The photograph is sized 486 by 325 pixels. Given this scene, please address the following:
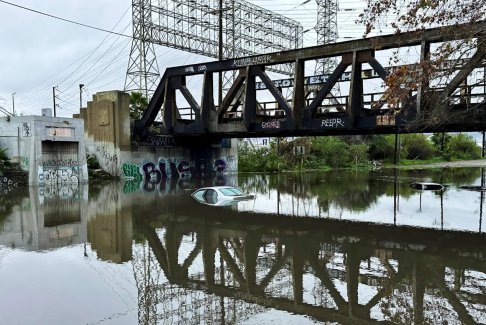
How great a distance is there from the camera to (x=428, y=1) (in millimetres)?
9062

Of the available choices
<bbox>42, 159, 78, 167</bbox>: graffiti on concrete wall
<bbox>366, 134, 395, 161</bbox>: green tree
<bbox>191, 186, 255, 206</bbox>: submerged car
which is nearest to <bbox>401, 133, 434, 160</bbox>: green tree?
<bbox>366, 134, 395, 161</bbox>: green tree

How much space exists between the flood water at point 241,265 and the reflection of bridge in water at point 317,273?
34 millimetres

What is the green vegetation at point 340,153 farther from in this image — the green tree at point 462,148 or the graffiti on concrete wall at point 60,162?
the graffiti on concrete wall at point 60,162

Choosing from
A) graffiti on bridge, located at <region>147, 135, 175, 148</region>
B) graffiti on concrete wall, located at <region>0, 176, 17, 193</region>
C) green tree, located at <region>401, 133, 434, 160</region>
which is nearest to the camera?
graffiti on concrete wall, located at <region>0, 176, 17, 193</region>

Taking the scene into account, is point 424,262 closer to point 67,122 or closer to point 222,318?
point 222,318

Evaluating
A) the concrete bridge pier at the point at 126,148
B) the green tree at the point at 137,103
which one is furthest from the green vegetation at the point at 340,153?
the green tree at the point at 137,103

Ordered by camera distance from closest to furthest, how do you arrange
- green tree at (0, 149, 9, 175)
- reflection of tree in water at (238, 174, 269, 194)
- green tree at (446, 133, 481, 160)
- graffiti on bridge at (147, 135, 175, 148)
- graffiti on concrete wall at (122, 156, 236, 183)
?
reflection of tree in water at (238, 174, 269, 194)
green tree at (0, 149, 9, 175)
graffiti on concrete wall at (122, 156, 236, 183)
graffiti on bridge at (147, 135, 175, 148)
green tree at (446, 133, 481, 160)

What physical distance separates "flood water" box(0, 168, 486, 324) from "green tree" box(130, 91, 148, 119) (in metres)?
22.9

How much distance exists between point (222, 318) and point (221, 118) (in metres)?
26.9

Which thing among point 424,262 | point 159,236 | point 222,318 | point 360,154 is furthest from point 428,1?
point 360,154

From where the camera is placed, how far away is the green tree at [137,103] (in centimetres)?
4419

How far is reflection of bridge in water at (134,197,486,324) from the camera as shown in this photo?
7.84 m

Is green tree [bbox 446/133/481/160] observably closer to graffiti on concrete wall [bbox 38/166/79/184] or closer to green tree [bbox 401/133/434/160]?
green tree [bbox 401/133/434/160]

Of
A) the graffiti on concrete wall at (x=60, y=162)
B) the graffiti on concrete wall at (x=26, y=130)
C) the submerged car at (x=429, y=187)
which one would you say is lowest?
the submerged car at (x=429, y=187)
